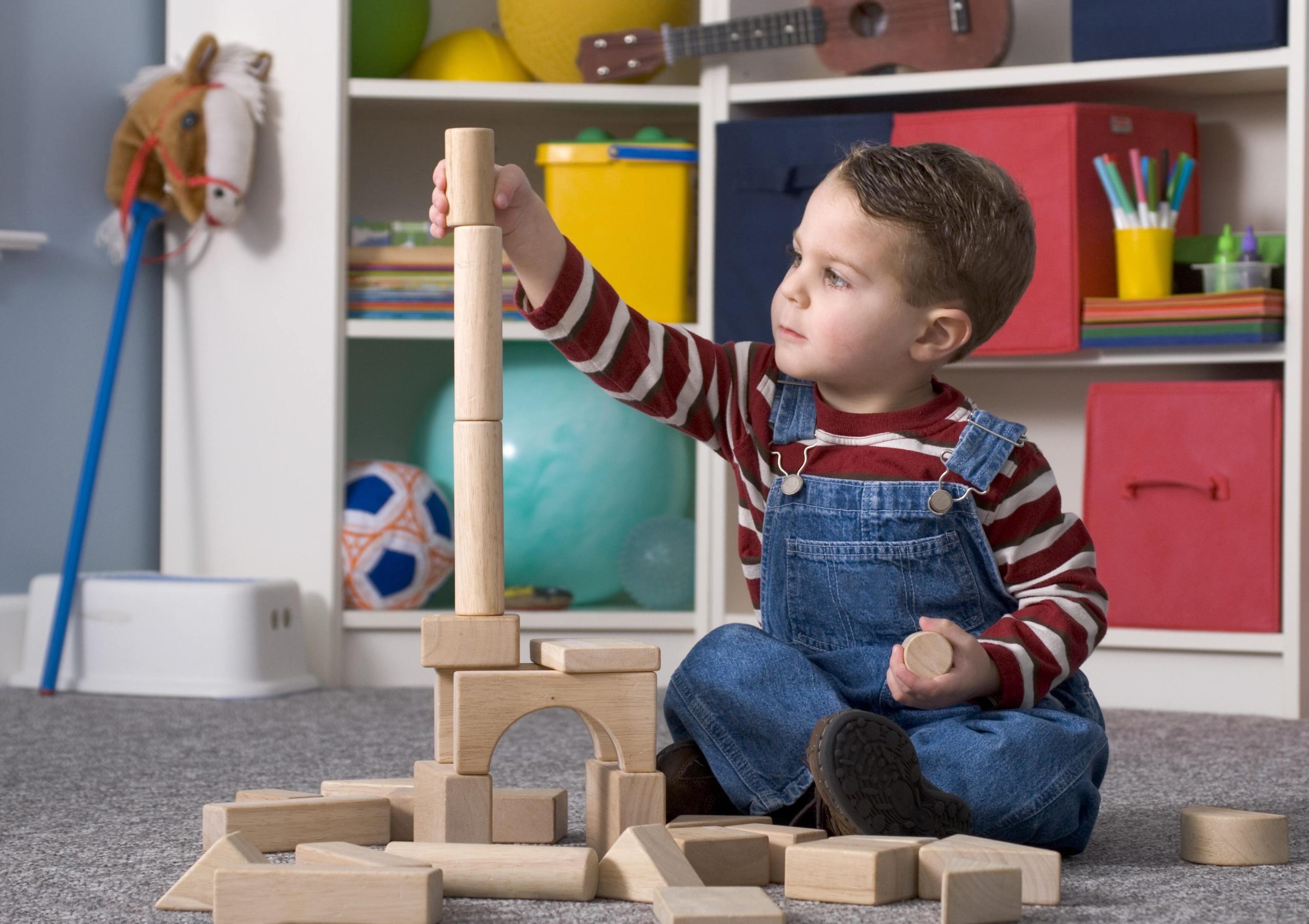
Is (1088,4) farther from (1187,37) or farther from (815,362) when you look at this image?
(815,362)

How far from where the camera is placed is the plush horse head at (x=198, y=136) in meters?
1.77

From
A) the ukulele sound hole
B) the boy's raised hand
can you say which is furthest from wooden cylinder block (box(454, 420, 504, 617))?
the ukulele sound hole

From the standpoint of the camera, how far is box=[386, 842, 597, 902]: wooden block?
0.78m

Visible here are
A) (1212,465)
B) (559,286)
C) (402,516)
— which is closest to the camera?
(559,286)

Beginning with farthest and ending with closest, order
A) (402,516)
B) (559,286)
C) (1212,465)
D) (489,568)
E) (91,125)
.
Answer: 1. (91,125)
2. (402,516)
3. (1212,465)
4. (559,286)
5. (489,568)

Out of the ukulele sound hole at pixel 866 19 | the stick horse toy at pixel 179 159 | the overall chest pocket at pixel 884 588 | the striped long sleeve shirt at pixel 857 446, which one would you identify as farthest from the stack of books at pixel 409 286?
the overall chest pocket at pixel 884 588

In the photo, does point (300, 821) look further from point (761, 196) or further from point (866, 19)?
point (866, 19)

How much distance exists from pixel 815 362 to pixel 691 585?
36.0 inches

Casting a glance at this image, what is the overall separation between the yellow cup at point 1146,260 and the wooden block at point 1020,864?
106 centimetres

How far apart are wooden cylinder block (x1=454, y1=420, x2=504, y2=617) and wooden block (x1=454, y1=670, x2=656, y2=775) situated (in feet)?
0.14

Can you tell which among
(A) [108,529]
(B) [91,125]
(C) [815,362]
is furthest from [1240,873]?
(B) [91,125]

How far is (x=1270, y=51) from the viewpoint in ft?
5.47

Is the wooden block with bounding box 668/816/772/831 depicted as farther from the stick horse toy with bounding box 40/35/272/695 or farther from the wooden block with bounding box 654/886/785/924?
the stick horse toy with bounding box 40/35/272/695

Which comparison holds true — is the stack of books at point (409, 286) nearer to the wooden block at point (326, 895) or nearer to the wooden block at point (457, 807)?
the wooden block at point (457, 807)
